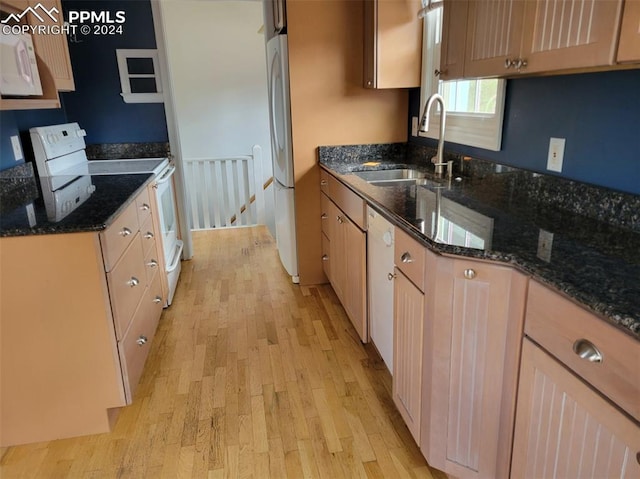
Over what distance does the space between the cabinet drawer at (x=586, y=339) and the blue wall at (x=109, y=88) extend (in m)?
3.26

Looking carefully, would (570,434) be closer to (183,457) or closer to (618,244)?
(618,244)

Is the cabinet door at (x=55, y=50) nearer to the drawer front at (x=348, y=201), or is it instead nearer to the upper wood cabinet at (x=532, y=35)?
the drawer front at (x=348, y=201)

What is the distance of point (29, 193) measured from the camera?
7.22 feet

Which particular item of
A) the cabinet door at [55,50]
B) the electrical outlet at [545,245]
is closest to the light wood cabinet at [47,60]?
the cabinet door at [55,50]

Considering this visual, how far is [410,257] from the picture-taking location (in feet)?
5.08

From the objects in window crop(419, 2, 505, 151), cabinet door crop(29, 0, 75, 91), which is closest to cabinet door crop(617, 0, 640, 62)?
window crop(419, 2, 505, 151)

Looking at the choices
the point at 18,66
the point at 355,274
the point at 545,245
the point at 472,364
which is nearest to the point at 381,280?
the point at 355,274

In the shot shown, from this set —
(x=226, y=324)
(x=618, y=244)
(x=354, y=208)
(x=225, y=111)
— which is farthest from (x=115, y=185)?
(x=225, y=111)

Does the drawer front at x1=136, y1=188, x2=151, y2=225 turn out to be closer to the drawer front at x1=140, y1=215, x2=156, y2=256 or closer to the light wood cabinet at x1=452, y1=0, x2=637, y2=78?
the drawer front at x1=140, y1=215, x2=156, y2=256

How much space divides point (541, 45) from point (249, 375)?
6.11 ft

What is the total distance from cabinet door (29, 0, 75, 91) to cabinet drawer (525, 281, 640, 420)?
2332 millimetres

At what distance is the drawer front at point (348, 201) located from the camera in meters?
2.16

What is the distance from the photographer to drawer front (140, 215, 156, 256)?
2.40 metres

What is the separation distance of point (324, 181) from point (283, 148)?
400 millimetres
